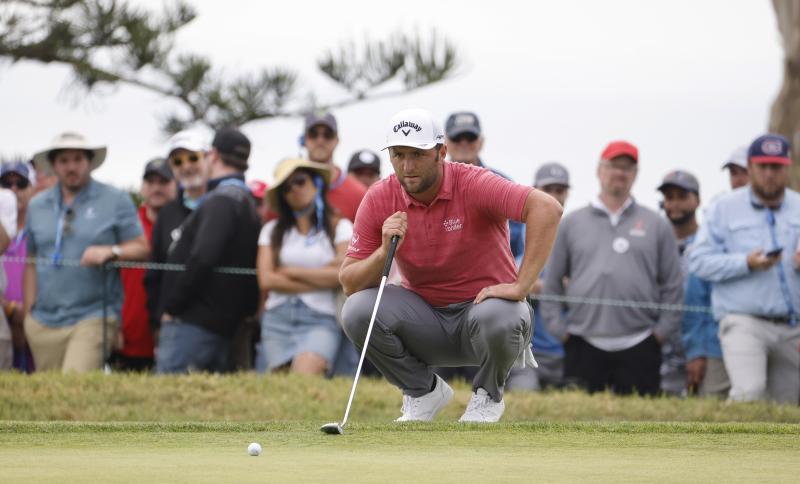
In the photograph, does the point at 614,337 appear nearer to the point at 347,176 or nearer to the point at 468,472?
the point at 347,176

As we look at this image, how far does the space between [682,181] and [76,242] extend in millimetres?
4567

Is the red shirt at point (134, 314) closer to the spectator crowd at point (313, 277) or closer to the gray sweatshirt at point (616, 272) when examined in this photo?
the spectator crowd at point (313, 277)

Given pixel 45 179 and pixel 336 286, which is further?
pixel 45 179

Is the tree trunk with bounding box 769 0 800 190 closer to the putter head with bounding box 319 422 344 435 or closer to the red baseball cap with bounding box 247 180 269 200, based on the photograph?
the red baseball cap with bounding box 247 180 269 200

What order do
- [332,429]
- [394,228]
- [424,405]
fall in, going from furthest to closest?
[424,405] → [394,228] → [332,429]

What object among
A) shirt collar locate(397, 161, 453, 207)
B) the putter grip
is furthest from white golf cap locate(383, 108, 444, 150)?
the putter grip

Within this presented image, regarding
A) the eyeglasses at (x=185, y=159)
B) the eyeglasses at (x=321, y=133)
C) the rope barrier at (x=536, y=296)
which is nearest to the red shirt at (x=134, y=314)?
the rope barrier at (x=536, y=296)

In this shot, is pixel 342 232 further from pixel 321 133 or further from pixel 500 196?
pixel 500 196

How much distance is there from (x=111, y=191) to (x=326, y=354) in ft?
6.46

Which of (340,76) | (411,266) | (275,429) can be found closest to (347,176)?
(411,266)

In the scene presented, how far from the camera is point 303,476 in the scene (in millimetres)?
4531

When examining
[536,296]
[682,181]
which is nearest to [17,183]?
[536,296]

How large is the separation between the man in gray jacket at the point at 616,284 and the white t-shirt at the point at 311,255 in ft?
5.18

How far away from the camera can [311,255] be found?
32.3 ft
